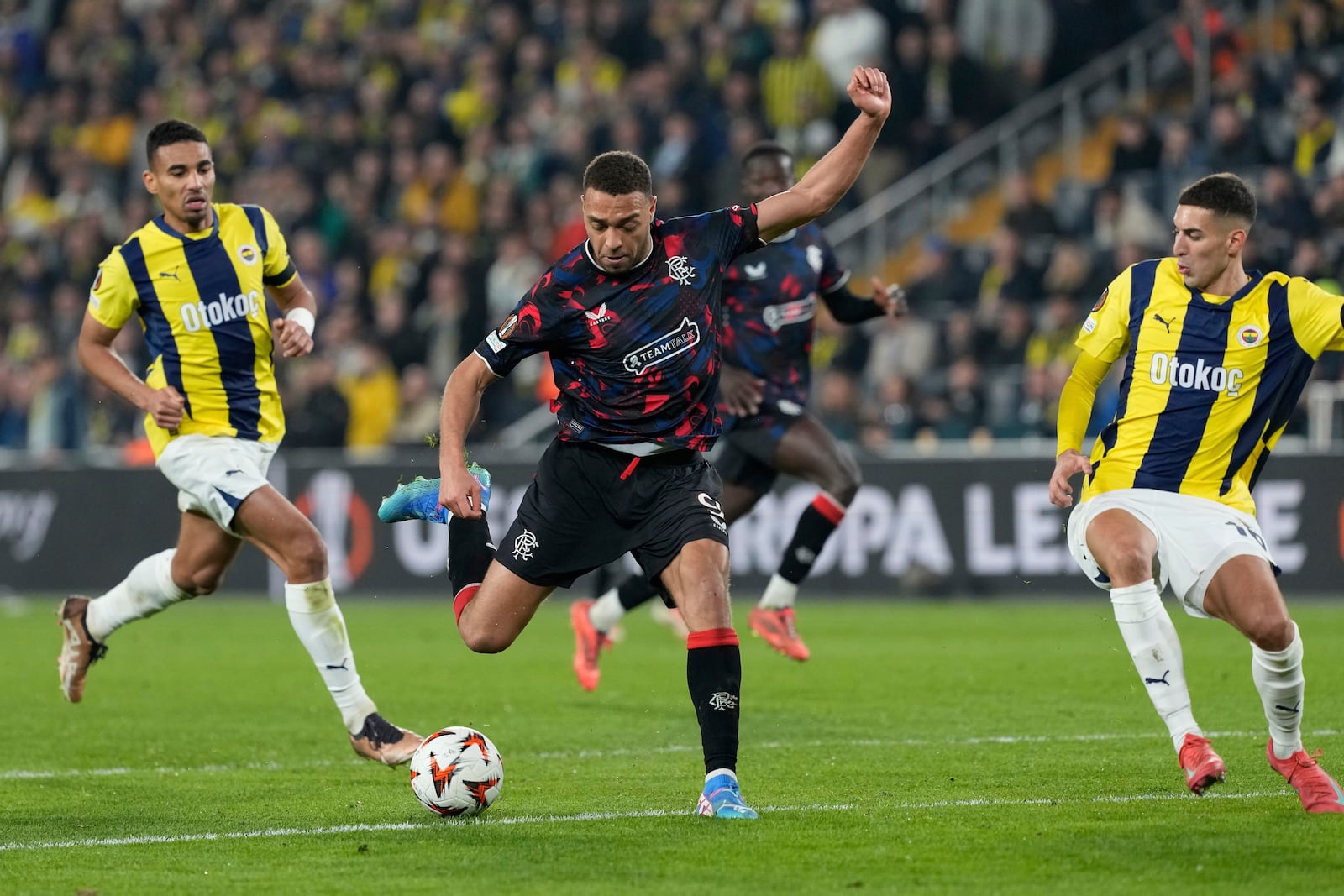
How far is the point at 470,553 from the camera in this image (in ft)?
23.6

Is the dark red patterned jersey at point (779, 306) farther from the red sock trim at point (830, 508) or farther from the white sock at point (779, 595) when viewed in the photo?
the white sock at point (779, 595)

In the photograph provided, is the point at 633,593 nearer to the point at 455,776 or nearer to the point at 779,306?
the point at 779,306

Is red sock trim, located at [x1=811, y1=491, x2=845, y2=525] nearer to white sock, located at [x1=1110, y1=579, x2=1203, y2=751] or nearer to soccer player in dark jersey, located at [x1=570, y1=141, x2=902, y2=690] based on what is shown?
soccer player in dark jersey, located at [x1=570, y1=141, x2=902, y2=690]

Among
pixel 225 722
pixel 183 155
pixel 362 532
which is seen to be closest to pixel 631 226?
pixel 183 155

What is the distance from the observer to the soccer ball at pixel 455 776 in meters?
6.44

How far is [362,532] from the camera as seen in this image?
17.6m

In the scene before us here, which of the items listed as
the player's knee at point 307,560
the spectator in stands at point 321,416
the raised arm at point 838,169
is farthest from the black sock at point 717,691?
the spectator in stands at point 321,416

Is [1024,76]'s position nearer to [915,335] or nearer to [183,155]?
[915,335]

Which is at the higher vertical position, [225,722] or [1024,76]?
[1024,76]

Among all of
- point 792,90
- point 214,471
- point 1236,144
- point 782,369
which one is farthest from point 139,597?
point 792,90

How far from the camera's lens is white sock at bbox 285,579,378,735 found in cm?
784

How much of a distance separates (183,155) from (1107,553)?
13.7 ft

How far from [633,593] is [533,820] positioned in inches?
155

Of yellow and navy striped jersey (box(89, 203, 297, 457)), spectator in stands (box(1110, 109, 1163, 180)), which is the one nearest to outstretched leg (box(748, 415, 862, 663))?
yellow and navy striped jersey (box(89, 203, 297, 457))
